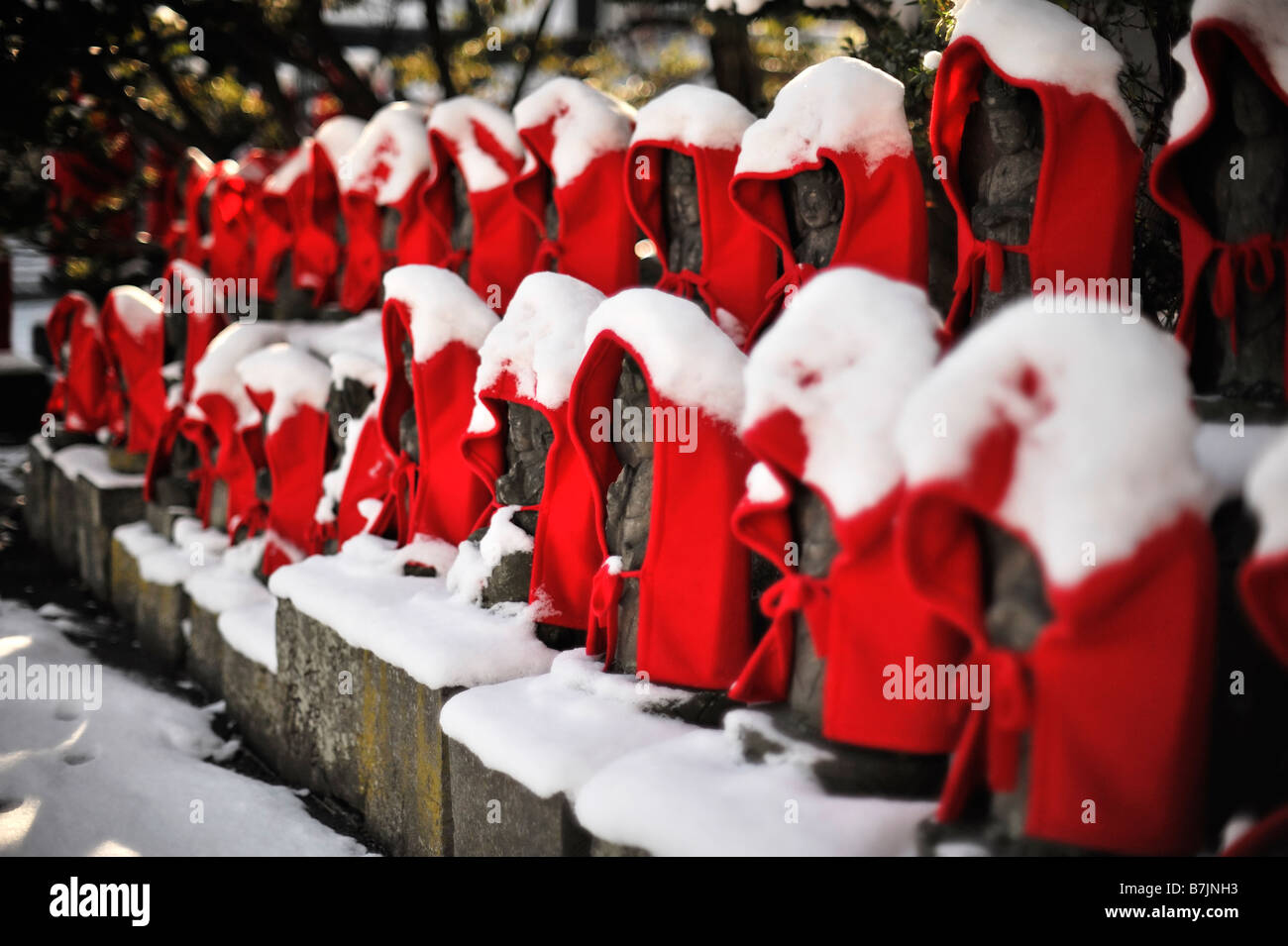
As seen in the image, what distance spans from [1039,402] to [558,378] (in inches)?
58.0

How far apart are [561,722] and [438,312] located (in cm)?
163

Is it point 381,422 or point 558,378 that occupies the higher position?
point 558,378

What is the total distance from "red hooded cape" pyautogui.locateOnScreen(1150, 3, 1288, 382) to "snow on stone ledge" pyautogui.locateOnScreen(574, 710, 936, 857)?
3.87ft

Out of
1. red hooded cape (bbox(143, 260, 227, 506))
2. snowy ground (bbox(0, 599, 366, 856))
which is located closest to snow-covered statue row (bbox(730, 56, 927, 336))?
snowy ground (bbox(0, 599, 366, 856))

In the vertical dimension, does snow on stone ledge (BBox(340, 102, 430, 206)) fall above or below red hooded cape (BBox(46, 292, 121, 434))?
above

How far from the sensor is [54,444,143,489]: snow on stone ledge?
5852 millimetres

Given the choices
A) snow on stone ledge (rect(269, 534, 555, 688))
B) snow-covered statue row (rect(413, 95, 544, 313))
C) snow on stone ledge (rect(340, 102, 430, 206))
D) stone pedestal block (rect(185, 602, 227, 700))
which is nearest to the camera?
snow on stone ledge (rect(269, 534, 555, 688))

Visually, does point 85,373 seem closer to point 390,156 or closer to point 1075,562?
point 390,156

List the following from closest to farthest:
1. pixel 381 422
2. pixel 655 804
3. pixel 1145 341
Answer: pixel 1145 341 < pixel 655 804 < pixel 381 422

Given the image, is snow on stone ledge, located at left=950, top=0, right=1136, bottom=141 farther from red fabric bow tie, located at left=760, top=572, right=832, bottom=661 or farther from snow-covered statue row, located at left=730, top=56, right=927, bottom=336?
red fabric bow tie, located at left=760, top=572, right=832, bottom=661

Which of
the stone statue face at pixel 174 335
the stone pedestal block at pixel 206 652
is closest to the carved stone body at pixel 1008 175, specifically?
the stone pedestal block at pixel 206 652
